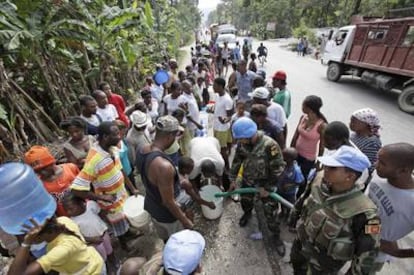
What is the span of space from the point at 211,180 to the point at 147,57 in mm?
8656

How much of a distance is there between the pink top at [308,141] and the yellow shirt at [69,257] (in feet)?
8.85

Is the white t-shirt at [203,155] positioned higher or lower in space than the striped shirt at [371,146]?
lower

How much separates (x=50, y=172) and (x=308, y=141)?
2968 mm

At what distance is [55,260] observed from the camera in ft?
4.74

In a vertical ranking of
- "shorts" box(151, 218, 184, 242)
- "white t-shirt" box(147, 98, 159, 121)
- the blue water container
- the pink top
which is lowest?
"shorts" box(151, 218, 184, 242)

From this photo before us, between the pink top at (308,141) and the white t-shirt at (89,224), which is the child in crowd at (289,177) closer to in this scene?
the pink top at (308,141)

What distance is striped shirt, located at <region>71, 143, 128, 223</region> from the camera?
86.4 inches

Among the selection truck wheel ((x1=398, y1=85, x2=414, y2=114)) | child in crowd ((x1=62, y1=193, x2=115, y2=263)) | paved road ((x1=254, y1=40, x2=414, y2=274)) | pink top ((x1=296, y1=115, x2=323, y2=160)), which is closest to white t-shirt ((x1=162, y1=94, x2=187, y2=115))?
pink top ((x1=296, y1=115, x2=323, y2=160))

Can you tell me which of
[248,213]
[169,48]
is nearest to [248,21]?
[169,48]

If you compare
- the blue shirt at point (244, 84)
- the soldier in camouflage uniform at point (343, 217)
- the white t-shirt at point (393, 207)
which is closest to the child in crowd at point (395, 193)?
the white t-shirt at point (393, 207)

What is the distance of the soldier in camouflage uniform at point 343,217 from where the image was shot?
1507mm

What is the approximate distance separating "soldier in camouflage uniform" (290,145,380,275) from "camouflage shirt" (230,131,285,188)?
2.58 feet

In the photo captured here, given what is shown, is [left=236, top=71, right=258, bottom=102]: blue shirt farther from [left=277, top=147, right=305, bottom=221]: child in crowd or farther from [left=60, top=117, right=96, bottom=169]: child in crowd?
[left=60, top=117, right=96, bottom=169]: child in crowd

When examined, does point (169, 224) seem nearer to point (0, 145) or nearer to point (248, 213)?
point (248, 213)
